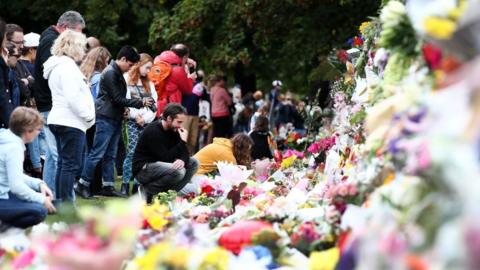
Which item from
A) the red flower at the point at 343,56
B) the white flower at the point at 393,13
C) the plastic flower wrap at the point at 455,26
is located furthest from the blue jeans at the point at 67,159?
the plastic flower wrap at the point at 455,26

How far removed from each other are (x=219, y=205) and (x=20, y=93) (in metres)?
3.31

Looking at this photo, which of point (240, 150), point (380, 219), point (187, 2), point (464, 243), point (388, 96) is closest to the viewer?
point (464, 243)

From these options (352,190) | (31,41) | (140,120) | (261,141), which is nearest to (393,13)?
(352,190)

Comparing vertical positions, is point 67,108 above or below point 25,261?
above

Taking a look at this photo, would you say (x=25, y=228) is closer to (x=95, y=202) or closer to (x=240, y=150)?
(x=95, y=202)

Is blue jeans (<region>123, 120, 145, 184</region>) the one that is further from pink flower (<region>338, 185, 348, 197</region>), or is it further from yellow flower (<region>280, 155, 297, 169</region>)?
pink flower (<region>338, 185, 348, 197</region>)

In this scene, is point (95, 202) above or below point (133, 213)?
below

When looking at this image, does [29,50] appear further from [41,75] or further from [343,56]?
[343,56]

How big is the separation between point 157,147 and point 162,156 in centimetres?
10

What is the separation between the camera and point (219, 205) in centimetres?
830

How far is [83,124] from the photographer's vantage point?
980 centimetres

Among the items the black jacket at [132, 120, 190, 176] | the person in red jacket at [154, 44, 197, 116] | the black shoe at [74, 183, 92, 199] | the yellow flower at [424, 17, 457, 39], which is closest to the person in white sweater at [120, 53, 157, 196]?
the black shoe at [74, 183, 92, 199]

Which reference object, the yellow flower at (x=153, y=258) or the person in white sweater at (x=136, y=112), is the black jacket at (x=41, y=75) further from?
the yellow flower at (x=153, y=258)

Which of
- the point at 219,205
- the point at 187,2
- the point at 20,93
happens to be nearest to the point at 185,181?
the point at 20,93
